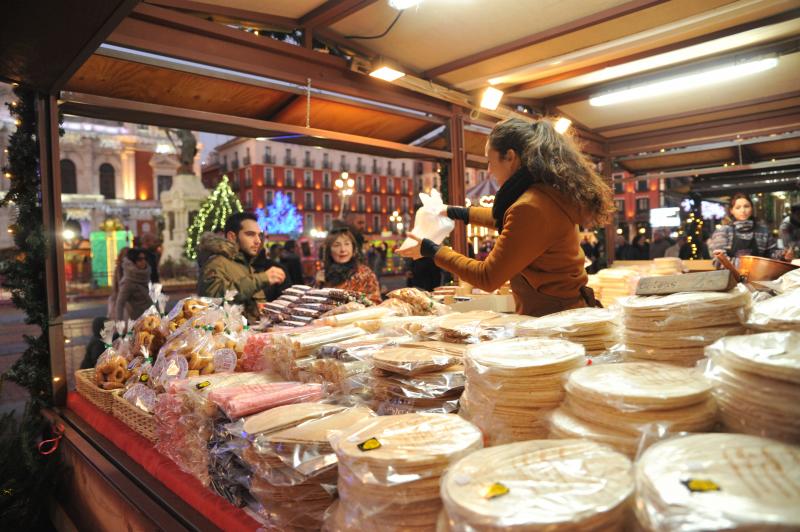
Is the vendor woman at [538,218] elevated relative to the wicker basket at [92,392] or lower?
elevated

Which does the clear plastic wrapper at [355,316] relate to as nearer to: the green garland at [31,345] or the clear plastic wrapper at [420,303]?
the clear plastic wrapper at [420,303]

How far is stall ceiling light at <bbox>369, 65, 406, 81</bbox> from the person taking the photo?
14.1ft

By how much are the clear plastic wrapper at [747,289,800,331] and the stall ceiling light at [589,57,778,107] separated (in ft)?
14.9

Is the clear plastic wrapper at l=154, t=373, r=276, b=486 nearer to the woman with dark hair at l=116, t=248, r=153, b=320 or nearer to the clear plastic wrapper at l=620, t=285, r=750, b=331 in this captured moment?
the clear plastic wrapper at l=620, t=285, r=750, b=331

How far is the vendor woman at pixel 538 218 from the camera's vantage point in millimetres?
2141

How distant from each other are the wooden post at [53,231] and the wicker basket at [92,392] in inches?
12.7

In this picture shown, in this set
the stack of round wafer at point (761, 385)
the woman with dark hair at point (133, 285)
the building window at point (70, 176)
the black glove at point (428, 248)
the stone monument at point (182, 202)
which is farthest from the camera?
the building window at point (70, 176)

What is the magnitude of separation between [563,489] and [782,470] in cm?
29

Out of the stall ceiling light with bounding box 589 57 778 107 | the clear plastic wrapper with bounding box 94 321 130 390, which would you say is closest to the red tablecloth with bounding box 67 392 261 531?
the clear plastic wrapper with bounding box 94 321 130 390

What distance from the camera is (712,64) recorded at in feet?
15.9

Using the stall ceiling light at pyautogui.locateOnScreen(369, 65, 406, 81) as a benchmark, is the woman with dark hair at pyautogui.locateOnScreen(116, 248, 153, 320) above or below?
below

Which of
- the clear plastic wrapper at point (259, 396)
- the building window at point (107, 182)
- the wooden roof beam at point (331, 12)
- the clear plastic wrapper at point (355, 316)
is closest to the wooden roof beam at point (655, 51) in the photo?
the wooden roof beam at point (331, 12)

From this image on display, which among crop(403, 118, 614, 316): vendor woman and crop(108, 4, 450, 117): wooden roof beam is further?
crop(108, 4, 450, 117): wooden roof beam

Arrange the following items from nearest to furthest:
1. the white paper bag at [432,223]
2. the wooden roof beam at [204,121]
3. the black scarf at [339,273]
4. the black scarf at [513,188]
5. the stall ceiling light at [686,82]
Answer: the black scarf at [513,188] < the white paper bag at [432,223] < the wooden roof beam at [204,121] < the black scarf at [339,273] < the stall ceiling light at [686,82]
